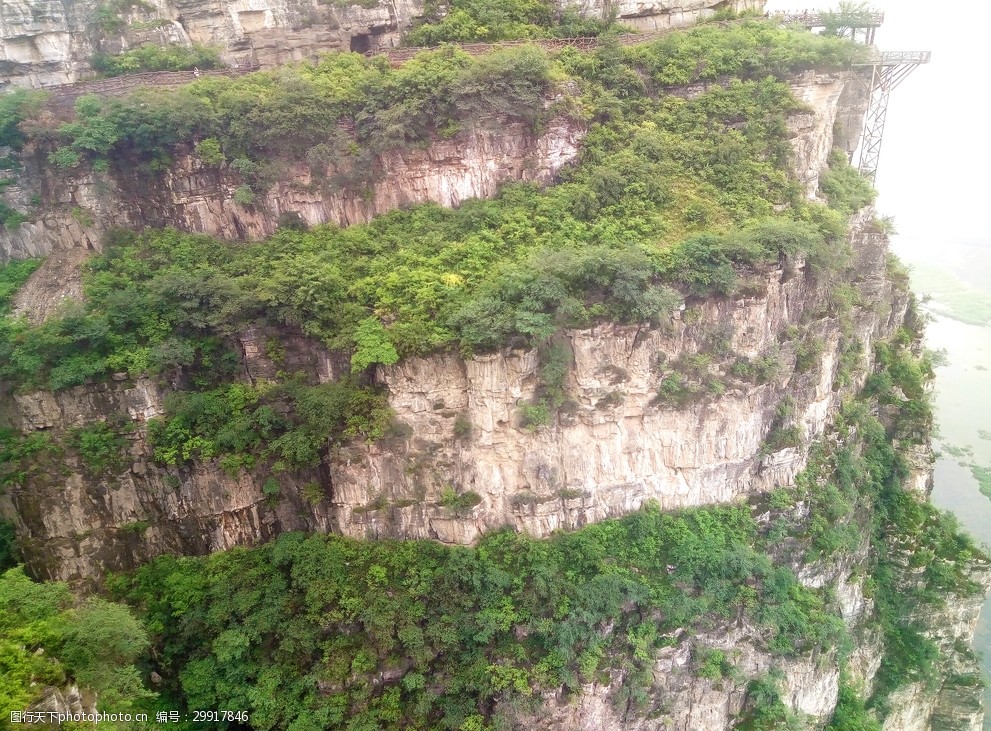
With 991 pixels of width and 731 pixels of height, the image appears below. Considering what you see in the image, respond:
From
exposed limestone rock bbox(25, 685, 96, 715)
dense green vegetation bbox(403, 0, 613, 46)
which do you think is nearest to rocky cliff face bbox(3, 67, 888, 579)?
dense green vegetation bbox(403, 0, 613, 46)

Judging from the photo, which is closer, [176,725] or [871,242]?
[176,725]

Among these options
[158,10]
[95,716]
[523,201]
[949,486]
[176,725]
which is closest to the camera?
[95,716]

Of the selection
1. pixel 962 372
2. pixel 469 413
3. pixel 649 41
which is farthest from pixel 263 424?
pixel 962 372

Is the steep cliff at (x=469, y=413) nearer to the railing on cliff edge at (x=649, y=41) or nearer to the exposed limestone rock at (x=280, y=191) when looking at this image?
the exposed limestone rock at (x=280, y=191)

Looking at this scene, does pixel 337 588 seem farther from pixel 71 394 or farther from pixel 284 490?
pixel 71 394

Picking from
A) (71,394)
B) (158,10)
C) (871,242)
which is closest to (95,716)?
(71,394)

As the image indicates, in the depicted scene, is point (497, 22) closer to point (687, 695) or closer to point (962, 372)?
point (687, 695)
